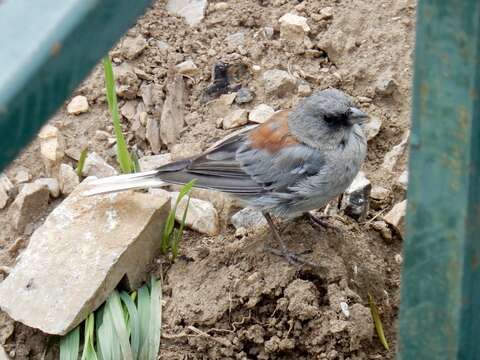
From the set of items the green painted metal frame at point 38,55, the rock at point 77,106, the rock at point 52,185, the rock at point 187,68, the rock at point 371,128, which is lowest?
the rock at point 371,128

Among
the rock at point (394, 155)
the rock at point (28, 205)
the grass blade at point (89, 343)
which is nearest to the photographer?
the grass blade at point (89, 343)

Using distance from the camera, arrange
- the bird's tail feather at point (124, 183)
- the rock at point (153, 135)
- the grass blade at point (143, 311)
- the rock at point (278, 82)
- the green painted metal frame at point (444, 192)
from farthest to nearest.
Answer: the rock at point (278, 82)
the rock at point (153, 135)
the bird's tail feather at point (124, 183)
the grass blade at point (143, 311)
the green painted metal frame at point (444, 192)

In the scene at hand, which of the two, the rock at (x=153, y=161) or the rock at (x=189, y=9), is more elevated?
the rock at (x=189, y=9)

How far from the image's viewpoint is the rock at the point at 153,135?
4875 mm

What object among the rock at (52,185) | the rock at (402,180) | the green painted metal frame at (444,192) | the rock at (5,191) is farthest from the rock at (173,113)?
the green painted metal frame at (444,192)

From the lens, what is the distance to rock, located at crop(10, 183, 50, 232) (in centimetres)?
447

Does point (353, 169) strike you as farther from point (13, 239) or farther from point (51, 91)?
point (51, 91)

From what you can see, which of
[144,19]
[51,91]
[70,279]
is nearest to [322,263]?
[70,279]

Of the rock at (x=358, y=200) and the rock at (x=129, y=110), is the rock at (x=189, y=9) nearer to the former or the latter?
the rock at (x=129, y=110)

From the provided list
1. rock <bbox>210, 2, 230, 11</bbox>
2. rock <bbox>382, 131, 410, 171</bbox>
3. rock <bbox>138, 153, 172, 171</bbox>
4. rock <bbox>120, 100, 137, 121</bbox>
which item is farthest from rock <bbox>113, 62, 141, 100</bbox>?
rock <bbox>382, 131, 410, 171</bbox>

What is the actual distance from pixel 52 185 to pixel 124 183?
20.2 inches

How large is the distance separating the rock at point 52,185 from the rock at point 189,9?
129cm

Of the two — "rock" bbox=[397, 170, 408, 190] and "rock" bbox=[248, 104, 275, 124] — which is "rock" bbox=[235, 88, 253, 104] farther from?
"rock" bbox=[397, 170, 408, 190]

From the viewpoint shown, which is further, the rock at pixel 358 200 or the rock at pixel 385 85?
the rock at pixel 385 85
